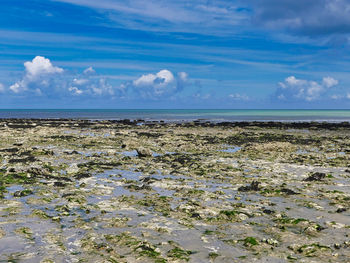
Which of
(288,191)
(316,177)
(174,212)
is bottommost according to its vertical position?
(174,212)

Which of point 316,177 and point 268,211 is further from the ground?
point 316,177

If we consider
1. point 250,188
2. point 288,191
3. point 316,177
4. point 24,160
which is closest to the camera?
point 288,191

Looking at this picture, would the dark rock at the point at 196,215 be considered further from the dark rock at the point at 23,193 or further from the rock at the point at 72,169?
the rock at the point at 72,169

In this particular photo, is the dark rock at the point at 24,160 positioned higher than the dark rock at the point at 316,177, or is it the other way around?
the dark rock at the point at 24,160

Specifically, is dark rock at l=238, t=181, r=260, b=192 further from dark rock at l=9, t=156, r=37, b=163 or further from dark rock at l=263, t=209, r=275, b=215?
dark rock at l=9, t=156, r=37, b=163

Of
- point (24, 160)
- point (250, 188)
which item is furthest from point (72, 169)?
point (250, 188)

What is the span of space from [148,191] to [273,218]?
5041 millimetres

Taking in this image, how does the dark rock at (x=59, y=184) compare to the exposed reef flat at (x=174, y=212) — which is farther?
the dark rock at (x=59, y=184)

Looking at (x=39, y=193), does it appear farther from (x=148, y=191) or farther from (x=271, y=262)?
(x=271, y=262)

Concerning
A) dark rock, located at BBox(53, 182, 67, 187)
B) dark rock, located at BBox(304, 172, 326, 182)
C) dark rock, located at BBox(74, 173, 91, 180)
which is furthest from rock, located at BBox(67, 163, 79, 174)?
dark rock, located at BBox(304, 172, 326, 182)

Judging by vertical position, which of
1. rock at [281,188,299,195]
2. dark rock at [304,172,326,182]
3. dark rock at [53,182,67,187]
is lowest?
rock at [281,188,299,195]

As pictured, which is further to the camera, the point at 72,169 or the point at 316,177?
the point at 72,169

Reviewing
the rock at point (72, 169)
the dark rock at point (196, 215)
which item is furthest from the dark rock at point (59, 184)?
the dark rock at point (196, 215)

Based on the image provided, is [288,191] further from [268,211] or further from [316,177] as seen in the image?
[316,177]
